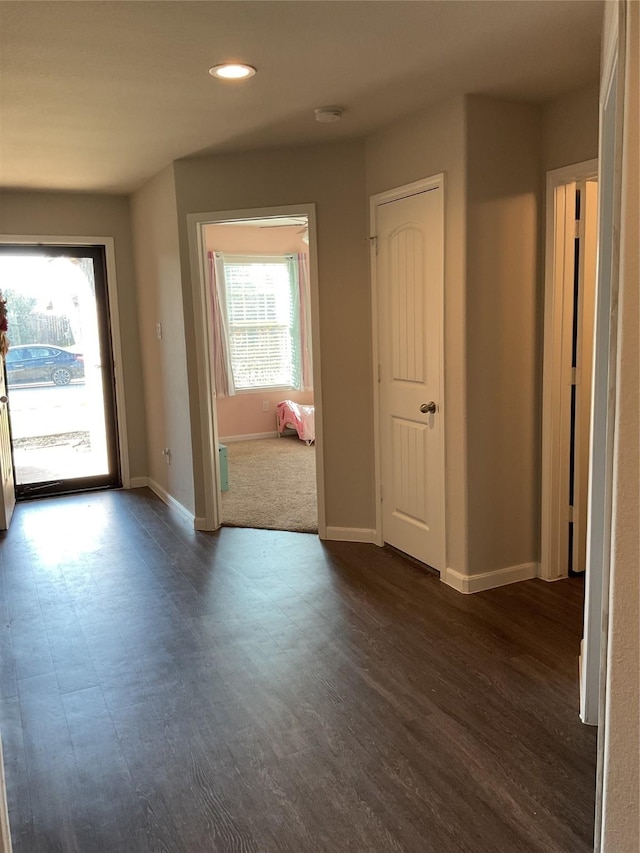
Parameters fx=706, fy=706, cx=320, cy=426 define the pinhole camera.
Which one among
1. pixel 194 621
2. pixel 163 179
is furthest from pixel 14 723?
pixel 163 179

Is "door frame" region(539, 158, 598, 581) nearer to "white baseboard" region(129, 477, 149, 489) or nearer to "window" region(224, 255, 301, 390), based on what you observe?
"white baseboard" region(129, 477, 149, 489)

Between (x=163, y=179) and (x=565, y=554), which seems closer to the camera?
(x=565, y=554)

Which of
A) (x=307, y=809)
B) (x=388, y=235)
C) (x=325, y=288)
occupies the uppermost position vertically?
(x=388, y=235)

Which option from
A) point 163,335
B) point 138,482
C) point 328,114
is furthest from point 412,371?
point 138,482

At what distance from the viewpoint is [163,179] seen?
4.78m

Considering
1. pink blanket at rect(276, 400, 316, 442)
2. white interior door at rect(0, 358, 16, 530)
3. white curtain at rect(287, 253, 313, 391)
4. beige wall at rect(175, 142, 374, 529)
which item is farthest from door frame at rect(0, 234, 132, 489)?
white curtain at rect(287, 253, 313, 391)

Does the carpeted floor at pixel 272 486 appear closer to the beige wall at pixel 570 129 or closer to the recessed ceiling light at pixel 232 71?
the beige wall at pixel 570 129

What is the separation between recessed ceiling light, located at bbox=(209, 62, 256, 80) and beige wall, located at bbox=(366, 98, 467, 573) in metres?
1.03

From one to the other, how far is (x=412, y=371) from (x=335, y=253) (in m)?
0.91

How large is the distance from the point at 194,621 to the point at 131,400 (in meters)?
3.12

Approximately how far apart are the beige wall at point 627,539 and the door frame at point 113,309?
505cm

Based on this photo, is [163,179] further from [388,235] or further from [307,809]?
[307,809]

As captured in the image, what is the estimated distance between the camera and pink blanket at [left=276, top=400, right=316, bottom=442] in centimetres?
790

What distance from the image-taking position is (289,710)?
2598 mm
